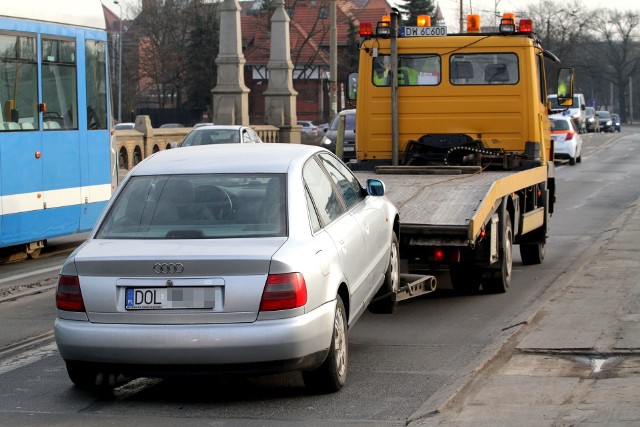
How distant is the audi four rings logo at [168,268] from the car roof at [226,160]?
1091 mm

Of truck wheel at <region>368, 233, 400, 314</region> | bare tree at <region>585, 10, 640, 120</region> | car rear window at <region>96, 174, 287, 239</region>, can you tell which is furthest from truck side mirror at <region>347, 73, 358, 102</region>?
bare tree at <region>585, 10, 640, 120</region>

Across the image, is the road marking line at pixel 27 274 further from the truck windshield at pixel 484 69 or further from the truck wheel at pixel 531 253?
the truck wheel at pixel 531 253

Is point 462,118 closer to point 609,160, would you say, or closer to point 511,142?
point 511,142

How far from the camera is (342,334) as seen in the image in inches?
291

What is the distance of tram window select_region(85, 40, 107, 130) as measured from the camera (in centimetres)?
1619

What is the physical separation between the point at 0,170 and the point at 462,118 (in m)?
5.41

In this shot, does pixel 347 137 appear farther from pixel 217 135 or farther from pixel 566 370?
pixel 566 370

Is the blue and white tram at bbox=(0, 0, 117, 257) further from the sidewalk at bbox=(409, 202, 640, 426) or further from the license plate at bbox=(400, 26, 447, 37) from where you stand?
the sidewalk at bbox=(409, 202, 640, 426)

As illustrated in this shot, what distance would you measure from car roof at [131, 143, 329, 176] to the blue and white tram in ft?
21.0

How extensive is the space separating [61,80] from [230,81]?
29.9 metres

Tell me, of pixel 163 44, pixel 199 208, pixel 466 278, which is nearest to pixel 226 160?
pixel 199 208

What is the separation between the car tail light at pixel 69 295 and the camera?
22.6 ft

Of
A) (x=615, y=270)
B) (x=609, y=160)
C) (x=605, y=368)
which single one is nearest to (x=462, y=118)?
(x=615, y=270)

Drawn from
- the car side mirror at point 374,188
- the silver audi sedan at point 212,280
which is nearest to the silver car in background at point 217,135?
the car side mirror at point 374,188
